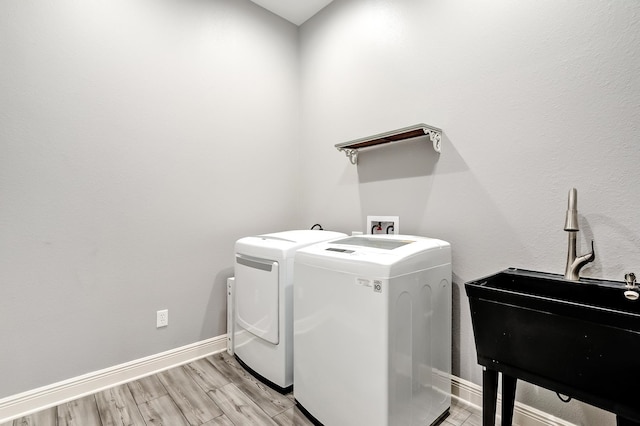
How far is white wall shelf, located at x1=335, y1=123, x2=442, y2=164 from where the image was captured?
1.81 m

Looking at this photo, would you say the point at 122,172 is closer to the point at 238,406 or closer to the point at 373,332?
the point at 238,406

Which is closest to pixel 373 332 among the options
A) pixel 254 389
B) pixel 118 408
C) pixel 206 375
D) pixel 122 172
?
pixel 254 389

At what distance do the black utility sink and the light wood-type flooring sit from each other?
0.63m

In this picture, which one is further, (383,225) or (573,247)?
(383,225)

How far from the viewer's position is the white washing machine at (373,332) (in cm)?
129

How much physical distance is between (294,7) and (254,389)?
117 inches

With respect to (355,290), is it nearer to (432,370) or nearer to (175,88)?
(432,370)

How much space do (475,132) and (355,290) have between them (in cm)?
112

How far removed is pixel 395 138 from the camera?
6.70ft

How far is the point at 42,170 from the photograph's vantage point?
173 cm

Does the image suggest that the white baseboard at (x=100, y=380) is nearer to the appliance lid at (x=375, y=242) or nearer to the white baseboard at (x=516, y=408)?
the appliance lid at (x=375, y=242)

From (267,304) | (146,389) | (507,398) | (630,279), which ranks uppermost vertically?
(630,279)

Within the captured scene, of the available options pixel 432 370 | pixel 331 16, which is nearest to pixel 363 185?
pixel 432 370

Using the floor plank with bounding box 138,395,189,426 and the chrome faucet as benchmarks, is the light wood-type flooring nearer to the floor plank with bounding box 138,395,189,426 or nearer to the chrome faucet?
the floor plank with bounding box 138,395,189,426
